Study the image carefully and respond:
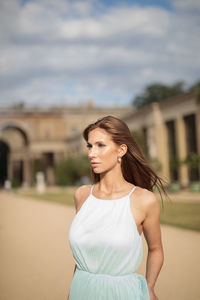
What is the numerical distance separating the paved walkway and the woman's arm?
256 cm

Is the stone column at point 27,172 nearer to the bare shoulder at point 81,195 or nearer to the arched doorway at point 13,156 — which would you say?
the arched doorway at point 13,156

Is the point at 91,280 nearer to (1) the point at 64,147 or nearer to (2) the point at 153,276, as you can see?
(2) the point at 153,276

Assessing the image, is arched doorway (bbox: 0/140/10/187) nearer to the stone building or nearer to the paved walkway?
the stone building

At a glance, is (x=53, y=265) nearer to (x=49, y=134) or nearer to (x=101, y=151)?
(x=101, y=151)

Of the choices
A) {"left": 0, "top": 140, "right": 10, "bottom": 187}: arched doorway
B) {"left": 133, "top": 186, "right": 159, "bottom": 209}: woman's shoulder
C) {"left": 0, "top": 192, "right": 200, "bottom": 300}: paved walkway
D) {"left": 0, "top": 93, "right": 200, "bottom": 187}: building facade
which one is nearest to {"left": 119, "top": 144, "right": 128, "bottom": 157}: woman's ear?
{"left": 133, "top": 186, "right": 159, "bottom": 209}: woman's shoulder

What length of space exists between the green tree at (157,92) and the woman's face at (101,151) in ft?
212

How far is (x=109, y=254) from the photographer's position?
2.27 meters

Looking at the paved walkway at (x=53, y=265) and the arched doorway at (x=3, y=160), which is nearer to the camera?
the paved walkway at (x=53, y=265)

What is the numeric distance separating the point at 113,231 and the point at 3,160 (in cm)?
6595

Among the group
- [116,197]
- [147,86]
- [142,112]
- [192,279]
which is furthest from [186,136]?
[147,86]

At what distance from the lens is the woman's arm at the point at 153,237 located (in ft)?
7.66

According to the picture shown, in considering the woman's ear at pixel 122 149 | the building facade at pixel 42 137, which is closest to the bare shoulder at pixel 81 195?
the woman's ear at pixel 122 149

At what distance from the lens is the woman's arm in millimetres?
2334

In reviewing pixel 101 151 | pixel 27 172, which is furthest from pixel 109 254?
pixel 27 172
